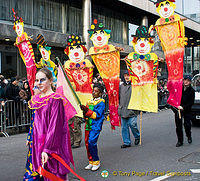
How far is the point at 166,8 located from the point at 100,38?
1.83m

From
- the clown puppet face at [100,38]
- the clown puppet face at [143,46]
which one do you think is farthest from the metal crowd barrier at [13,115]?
the clown puppet face at [143,46]

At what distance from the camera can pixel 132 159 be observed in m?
6.11

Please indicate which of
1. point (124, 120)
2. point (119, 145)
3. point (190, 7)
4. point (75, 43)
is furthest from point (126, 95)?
point (190, 7)

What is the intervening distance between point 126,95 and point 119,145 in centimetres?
132

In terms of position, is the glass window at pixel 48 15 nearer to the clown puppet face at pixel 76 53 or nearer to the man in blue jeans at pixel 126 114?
the clown puppet face at pixel 76 53

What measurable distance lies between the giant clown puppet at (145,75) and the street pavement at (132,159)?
1117mm

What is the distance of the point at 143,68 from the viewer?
301 inches

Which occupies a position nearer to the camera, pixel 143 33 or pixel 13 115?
pixel 143 33

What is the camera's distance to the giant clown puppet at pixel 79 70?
7.49 meters

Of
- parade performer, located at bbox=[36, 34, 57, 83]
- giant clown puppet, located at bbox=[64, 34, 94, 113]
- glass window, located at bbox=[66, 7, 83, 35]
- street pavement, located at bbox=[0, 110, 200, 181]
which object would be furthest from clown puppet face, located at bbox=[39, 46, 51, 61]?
glass window, located at bbox=[66, 7, 83, 35]

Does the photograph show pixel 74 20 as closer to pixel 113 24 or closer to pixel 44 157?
pixel 113 24

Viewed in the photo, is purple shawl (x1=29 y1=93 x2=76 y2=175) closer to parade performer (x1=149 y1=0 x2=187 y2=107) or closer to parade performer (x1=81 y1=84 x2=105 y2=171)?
parade performer (x1=81 y1=84 x2=105 y2=171)

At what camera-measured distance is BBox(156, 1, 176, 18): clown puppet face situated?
7336 millimetres

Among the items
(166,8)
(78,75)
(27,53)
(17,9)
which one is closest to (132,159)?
(78,75)
